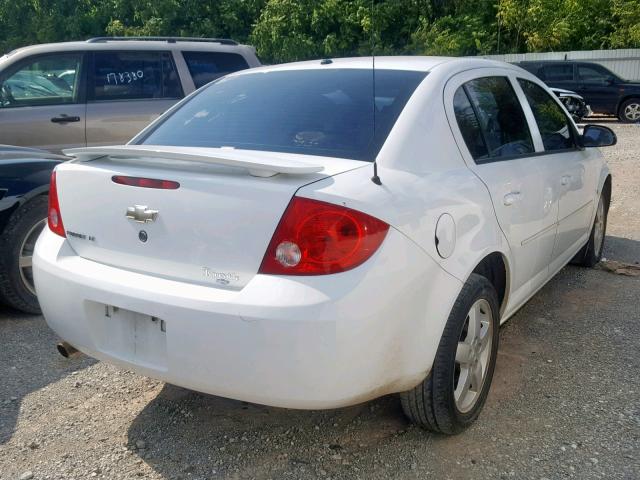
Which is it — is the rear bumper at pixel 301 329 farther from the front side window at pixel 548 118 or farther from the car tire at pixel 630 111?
the car tire at pixel 630 111

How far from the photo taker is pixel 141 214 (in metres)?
2.68

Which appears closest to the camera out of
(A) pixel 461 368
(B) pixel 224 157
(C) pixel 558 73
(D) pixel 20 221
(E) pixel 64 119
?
(B) pixel 224 157

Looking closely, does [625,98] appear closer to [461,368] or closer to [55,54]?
[55,54]

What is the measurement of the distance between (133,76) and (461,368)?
5283 millimetres

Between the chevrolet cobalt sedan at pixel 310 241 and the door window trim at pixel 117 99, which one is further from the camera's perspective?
the door window trim at pixel 117 99

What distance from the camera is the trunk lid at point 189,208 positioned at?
2469mm

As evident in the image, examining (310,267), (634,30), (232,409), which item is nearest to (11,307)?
(232,409)

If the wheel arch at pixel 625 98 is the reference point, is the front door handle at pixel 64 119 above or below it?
above

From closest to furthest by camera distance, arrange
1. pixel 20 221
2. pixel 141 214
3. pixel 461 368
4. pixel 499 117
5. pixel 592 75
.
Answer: pixel 141 214 → pixel 461 368 → pixel 499 117 → pixel 20 221 → pixel 592 75

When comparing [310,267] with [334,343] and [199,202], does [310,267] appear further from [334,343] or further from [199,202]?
[199,202]

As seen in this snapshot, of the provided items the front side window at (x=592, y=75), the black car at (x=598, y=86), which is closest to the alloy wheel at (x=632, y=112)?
the black car at (x=598, y=86)

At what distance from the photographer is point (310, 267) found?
241 cm

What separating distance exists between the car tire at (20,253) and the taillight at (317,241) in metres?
2.47

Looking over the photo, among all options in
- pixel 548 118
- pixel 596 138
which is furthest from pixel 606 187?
pixel 548 118
